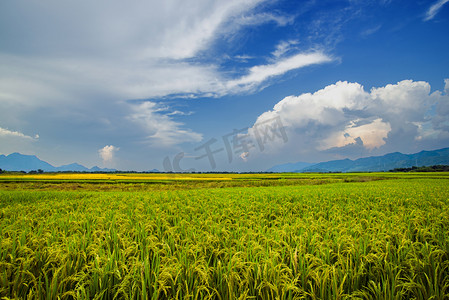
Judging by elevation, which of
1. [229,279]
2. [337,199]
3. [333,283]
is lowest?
[337,199]

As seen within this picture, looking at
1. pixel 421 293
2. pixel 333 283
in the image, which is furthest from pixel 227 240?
pixel 421 293

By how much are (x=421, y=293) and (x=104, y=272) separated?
437cm

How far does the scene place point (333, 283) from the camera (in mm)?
2721

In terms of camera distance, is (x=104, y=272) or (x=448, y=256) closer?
(x=104, y=272)

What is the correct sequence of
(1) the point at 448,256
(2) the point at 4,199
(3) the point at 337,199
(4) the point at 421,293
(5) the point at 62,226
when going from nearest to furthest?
(4) the point at 421,293
(1) the point at 448,256
(5) the point at 62,226
(3) the point at 337,199
(2) the point at 4,199

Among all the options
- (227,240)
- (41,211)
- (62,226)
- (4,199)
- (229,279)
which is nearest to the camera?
(229,279)

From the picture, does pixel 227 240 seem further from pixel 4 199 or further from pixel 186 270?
pixel 4 199

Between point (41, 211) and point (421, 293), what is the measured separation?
1207 cm

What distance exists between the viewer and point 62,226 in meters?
5.69

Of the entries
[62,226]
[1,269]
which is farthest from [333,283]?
[62,226]

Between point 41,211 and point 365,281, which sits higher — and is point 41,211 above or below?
above

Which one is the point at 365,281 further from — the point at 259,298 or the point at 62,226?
the point at 62,226

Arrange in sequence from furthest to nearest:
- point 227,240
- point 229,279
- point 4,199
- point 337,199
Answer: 1. point 4,199
2. point 337,199
3. point 227,240
4. point 229,279

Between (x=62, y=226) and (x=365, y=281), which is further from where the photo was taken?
(x=62, y=226)
